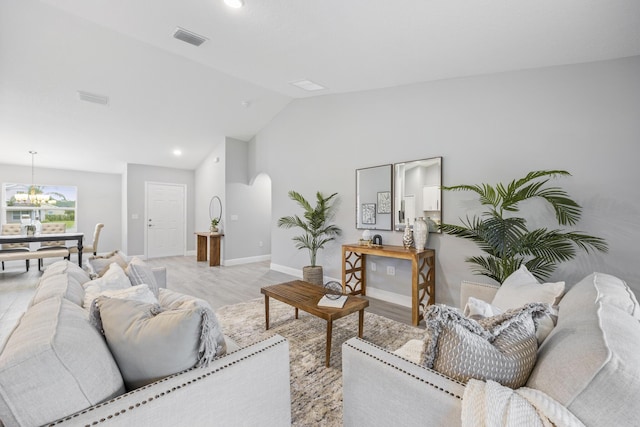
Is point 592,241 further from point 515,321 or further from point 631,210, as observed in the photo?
point 515,321

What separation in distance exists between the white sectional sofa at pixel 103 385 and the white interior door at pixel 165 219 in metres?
6.64

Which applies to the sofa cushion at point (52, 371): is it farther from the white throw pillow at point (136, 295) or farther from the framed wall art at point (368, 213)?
the framed wall art at point (368, 213)

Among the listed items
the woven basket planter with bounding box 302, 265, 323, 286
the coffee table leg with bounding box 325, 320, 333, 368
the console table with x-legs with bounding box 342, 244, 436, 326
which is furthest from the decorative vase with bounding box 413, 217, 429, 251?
the woven basket planter with bounding box 302, 265, 323, 286

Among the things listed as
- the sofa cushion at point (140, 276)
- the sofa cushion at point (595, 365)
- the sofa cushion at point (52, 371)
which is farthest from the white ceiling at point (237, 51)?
the sofa cushion at point (52, 371)

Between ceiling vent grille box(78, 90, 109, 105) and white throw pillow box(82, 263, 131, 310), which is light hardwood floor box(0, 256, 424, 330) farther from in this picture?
ceiling vent grille box(78, 90, 109, 105)

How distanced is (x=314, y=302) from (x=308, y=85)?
3004mm

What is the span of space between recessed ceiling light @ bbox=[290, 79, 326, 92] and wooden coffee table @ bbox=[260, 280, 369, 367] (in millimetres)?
2667

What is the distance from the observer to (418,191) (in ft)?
11.2

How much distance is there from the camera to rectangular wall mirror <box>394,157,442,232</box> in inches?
128

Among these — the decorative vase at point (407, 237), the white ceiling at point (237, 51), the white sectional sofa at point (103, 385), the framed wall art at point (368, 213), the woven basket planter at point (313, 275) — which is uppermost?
the white ceiling at point (237, 51)

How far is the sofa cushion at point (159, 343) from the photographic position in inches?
38.4

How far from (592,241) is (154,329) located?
125 inches

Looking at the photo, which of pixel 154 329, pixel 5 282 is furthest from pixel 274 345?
pixel 5 282

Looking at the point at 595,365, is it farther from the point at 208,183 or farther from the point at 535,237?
the point at 208,183
